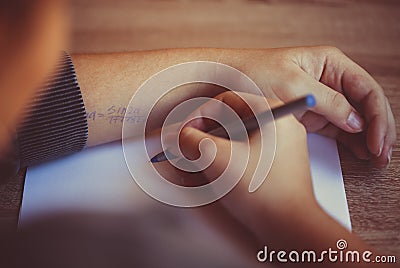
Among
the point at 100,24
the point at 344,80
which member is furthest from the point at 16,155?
the point at 344,80

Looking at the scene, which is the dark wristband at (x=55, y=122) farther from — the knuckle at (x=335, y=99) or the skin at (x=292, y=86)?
the knuckle at (x=335, y=99)

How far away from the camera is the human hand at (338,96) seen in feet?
1.30

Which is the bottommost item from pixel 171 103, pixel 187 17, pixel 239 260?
pixel 239 260

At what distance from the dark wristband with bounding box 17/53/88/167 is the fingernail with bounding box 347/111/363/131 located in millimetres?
201

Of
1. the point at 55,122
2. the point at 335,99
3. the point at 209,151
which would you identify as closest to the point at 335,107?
the point at 335,99

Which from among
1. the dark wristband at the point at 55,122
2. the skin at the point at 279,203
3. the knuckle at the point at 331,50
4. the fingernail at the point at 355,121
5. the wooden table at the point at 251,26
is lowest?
the skin at the point at 279,203

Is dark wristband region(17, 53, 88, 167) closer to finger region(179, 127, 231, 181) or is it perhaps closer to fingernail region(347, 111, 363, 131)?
finger region(179, 127, 231, 181)

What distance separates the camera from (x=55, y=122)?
0.39 metres

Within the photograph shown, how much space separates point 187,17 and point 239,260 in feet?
0.75

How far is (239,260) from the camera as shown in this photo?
0.35 meters

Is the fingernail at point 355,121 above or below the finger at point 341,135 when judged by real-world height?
above

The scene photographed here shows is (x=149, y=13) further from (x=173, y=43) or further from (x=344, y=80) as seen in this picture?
(x=344, y=80)

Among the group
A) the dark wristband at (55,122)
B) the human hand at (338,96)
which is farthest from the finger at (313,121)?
the dark wristband at (55,122)

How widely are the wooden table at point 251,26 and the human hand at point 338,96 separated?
0.02 meters
